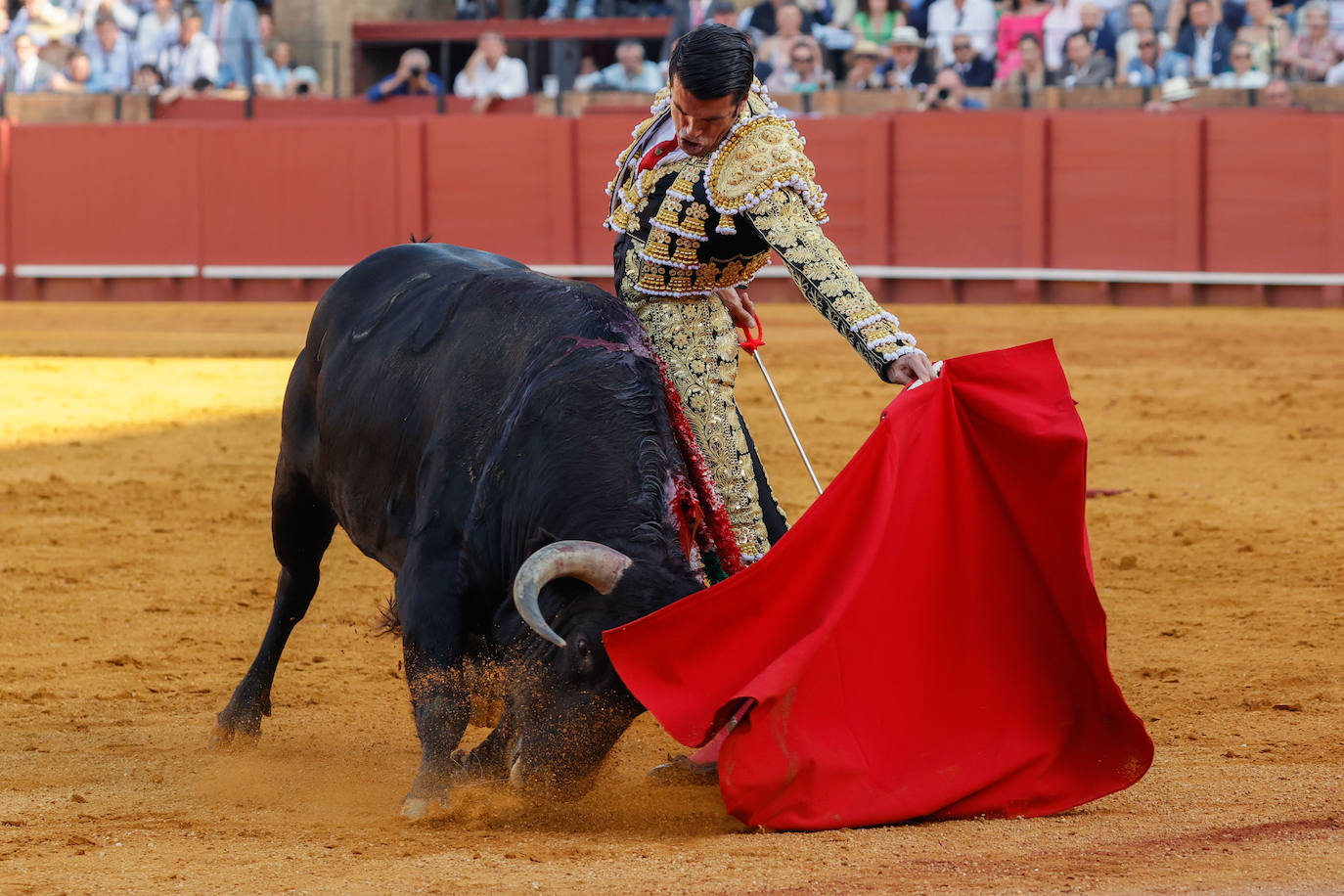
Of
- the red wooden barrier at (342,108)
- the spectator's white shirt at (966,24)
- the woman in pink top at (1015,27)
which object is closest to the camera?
the woman in pink top at (1015,27)

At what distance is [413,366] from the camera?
9.92ft

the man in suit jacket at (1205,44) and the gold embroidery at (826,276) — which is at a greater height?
the man in suit jacket at (1205,44)

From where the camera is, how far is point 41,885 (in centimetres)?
229

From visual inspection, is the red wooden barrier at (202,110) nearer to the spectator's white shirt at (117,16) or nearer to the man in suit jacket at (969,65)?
the spectator's white shirt at (117,16)

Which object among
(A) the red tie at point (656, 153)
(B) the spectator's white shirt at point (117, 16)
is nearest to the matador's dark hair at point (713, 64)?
(A) the red tie at point (656, 153)

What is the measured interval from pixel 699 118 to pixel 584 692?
888 mm

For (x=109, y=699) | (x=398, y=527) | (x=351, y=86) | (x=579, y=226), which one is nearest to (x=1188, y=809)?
(x=398, y=527)

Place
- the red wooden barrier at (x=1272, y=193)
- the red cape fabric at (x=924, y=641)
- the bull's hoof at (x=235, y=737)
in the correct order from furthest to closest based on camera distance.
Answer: the red wooden barrier at (x=1272, y=193)
the bull's hoof at (x=235, y=737)
the red cape fabric at (x=924, y=641)

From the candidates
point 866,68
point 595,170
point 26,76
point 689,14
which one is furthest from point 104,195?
point 866,68

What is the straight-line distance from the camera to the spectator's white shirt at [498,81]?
12.0 meters

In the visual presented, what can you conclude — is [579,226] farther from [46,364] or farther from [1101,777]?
[1101,777]

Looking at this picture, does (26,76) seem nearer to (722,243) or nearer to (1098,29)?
(1098,29)

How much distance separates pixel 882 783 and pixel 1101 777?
0.36 metres

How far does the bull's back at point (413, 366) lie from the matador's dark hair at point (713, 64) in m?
0.42
